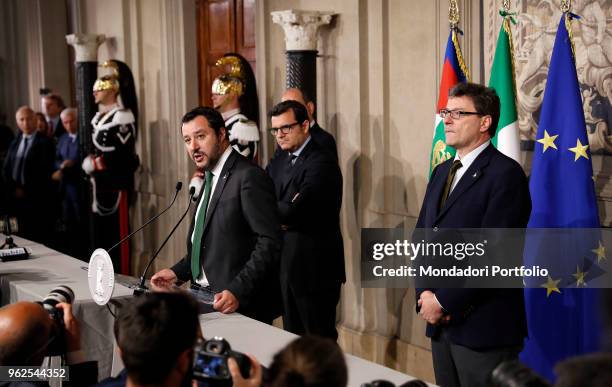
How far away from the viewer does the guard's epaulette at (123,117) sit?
23.1 ft

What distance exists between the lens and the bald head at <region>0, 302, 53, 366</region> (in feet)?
7.00

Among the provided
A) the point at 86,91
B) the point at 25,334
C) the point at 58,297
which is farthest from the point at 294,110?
the point at 86,91

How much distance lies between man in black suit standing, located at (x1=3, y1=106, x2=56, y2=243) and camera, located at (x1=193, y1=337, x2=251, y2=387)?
20.5ft

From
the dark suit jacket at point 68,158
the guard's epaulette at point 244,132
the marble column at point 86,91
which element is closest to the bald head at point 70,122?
the dark suit jacket at point 68,158

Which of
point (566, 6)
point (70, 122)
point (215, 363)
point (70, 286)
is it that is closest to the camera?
point (215, 363)

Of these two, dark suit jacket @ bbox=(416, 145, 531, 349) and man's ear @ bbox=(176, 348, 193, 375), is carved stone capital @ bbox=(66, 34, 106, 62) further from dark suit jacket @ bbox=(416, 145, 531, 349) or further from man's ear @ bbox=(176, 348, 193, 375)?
man's ear @ bbox=(176, 348, 193, 375)

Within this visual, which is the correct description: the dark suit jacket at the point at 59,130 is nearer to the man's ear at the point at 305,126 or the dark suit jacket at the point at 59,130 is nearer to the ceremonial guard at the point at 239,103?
the ceremonial guard at the point at 239,103

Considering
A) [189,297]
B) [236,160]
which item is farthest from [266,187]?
[189,297]

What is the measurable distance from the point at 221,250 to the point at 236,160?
348mm

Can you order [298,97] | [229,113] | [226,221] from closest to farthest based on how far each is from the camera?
[226,221] → [298,97] → [229,113]

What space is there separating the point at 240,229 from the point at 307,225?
110cm

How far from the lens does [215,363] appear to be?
196 centimetres

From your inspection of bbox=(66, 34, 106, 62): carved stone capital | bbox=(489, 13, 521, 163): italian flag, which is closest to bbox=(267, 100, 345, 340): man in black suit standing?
bbox=(489, 13, 521, 163): italian flag

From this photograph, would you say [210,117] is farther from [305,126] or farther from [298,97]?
[298,97]
